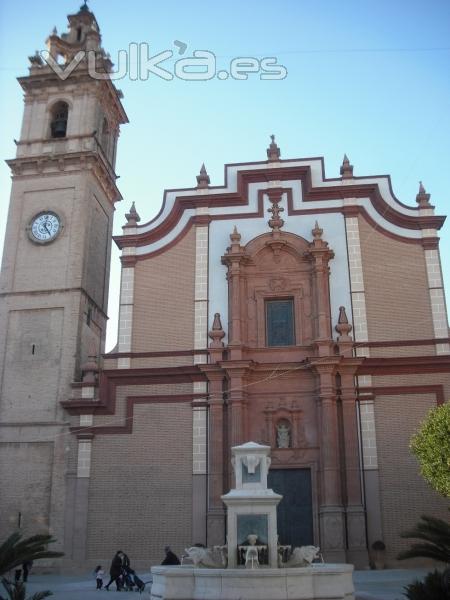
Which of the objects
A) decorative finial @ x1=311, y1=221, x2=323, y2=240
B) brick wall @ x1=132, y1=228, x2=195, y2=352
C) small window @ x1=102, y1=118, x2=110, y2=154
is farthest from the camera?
small window @ x1=102, y1=118, x2=110, y2=154

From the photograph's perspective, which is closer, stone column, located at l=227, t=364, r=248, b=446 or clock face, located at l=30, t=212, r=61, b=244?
stone column, located at l=227, t=364, r=248, b=446

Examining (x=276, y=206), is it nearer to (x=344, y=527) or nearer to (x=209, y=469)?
(x=209, y=469)

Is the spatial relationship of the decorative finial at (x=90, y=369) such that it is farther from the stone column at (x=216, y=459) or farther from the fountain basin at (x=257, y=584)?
the fountain basin at (x=257, y=584)

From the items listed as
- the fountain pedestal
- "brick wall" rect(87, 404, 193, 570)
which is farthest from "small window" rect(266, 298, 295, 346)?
the fountain pedestal

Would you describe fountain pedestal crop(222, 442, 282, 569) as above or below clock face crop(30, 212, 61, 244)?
below

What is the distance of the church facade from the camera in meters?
23.7

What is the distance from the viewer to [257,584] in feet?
41.0

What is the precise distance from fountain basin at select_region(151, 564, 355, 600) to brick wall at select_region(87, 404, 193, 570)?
1041 centimetres

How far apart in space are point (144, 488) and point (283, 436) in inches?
211

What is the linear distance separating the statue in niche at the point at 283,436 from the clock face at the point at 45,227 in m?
12.9

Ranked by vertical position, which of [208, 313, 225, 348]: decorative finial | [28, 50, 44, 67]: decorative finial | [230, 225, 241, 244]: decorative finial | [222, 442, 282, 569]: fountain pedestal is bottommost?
[222, 442, 282, 569]: fountain pedestal

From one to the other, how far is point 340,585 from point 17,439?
16.1 metres

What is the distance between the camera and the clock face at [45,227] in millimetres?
29312

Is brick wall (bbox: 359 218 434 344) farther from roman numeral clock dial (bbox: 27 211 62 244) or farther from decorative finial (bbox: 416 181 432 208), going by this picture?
roman numeral clock dial (bbox: 27 211 62 244)
